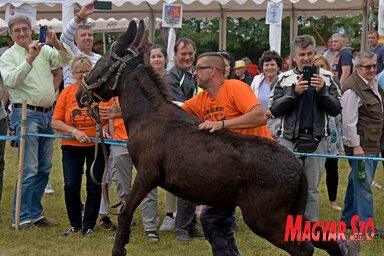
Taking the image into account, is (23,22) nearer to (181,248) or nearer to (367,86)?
(181,248)

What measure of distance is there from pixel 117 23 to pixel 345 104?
40.5 ft

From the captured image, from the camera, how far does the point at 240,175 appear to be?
4805mm

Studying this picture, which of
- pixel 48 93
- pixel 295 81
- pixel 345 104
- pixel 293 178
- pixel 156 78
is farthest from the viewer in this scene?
pixel 48 93

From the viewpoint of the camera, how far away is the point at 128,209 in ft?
16.5

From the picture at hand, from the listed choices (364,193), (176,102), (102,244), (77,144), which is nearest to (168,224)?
(102,244)

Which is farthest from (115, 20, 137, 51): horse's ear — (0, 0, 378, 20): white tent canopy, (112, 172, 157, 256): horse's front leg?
(0, 0, 378, 20): white tent canopy

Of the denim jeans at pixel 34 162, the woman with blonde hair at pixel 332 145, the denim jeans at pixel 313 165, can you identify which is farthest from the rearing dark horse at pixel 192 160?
the denim jeans at pixel 34 162

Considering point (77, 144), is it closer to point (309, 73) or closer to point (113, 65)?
point (113, 65)

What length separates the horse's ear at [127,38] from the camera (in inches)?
203

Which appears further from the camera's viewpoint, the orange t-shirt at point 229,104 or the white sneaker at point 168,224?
the white sneaker at point 168,224

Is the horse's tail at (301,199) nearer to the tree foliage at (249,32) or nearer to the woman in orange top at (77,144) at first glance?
the woman in orange top at (77,144)

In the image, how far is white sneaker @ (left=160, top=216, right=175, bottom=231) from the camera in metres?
7.58

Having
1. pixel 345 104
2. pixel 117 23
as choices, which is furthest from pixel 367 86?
pixel 117 23

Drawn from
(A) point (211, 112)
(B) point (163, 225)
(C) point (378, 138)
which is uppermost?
(A) point (211, 112)
